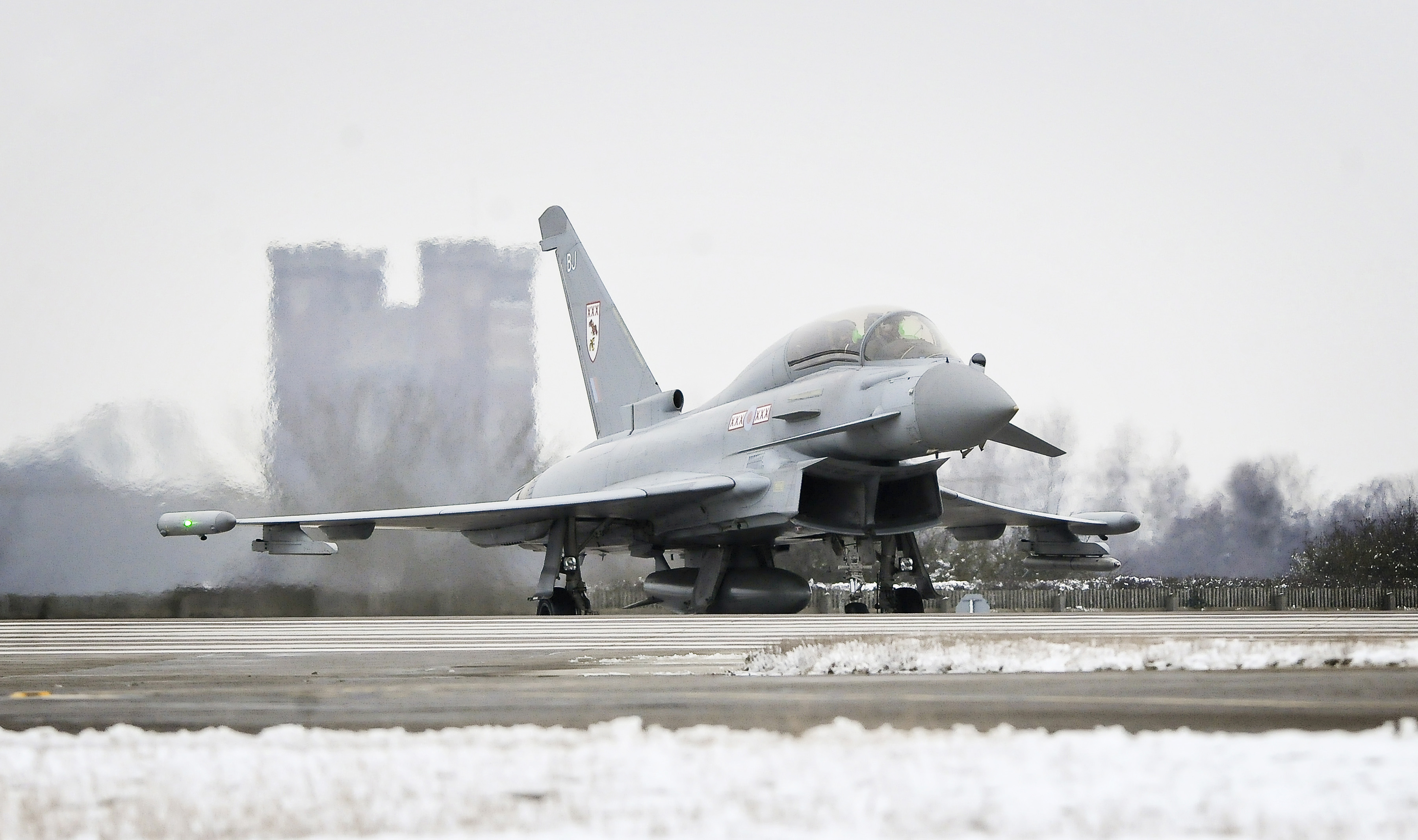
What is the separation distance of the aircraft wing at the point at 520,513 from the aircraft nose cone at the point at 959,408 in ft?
7.59

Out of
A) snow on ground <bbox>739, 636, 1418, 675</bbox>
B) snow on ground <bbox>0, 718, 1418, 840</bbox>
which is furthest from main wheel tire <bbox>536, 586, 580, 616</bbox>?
snow on ground <bbox>0, 718, 1418, 840</bbox>

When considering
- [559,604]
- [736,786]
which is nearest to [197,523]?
[559,604]

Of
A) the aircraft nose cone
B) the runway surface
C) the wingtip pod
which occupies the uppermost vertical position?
the aircraft nose cone

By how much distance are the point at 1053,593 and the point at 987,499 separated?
4.63 m

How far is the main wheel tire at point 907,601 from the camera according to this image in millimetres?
14469

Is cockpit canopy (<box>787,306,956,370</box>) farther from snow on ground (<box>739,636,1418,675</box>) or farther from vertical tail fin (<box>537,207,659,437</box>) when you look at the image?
snow on ground (<box>739,636,1418,675</box>)

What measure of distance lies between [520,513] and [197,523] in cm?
432

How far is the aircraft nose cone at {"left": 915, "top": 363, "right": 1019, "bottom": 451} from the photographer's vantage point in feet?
38.7

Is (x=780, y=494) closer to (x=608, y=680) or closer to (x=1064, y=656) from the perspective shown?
(x=1064, y=656)

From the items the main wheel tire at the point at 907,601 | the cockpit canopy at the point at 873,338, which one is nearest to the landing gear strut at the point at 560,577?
the main wheel tire at the point at 907,601

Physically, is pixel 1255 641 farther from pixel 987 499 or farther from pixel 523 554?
pixel 987 499

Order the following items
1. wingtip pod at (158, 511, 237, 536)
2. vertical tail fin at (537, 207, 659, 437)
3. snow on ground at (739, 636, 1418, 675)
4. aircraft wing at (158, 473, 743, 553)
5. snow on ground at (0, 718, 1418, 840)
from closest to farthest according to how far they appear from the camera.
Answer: snow on ground at (0, 718, 1418, 840)
snow on ground at (739, 636, 1418, 675)
wingtip pod at (158, 511, 237, 536)
aircraft wing at (158, 473, 743, 553)
vertical tail fin at (537, 207, 659, 437)

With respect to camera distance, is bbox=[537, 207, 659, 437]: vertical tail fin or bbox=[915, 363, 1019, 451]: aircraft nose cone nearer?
bbox=[915, 363, 1019, 451]: aircraft nose cone

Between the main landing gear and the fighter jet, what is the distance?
2 centimetres
